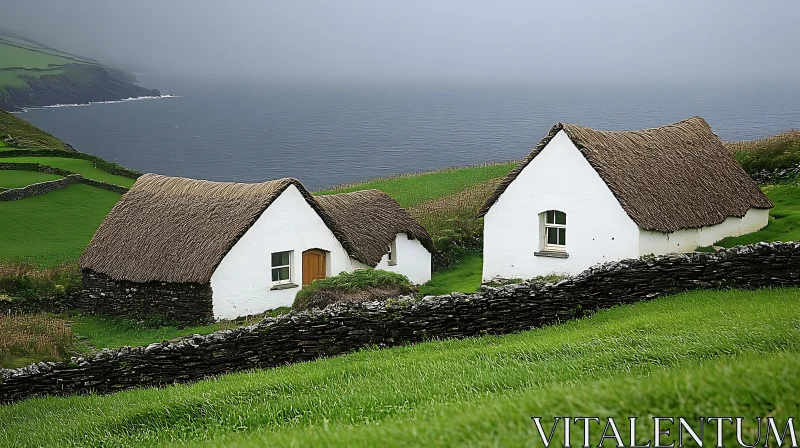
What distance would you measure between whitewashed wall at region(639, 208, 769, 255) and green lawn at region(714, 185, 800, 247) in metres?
0.25

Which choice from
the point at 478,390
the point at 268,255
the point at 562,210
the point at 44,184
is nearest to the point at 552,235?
the point at 562,210

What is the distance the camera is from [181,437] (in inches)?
461

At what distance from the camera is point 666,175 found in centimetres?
2831

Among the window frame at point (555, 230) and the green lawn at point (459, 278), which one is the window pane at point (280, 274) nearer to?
the green lawn at point (459, 278)

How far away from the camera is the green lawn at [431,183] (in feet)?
164

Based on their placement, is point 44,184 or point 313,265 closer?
point 313,265

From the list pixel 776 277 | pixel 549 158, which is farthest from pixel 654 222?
pixel 776 277

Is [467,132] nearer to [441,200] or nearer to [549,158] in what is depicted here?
[441,200]

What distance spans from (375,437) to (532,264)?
22.2 meters

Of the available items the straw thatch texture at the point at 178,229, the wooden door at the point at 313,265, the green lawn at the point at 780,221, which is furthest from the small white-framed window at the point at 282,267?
the green lawn at the point at 780,221

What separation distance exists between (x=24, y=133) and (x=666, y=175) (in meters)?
63.0

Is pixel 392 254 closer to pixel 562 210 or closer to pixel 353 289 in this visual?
pixel 562 210

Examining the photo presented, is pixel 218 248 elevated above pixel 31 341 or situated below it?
above

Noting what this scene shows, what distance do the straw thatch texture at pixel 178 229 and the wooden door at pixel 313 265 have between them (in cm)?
105
